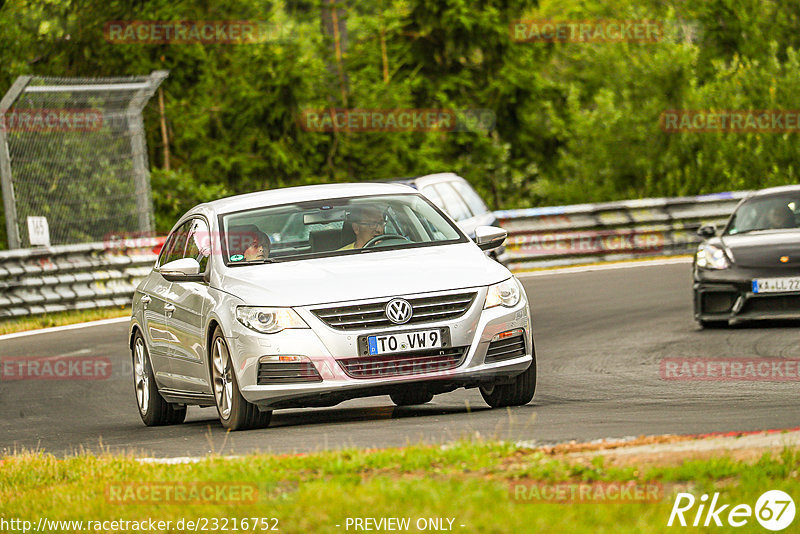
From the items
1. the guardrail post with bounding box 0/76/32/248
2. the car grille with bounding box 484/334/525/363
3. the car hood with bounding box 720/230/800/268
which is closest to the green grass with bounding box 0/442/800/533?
the car grille with bounding box 484/334/525/363

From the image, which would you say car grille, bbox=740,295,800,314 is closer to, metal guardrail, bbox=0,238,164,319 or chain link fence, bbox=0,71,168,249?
metal guardrail, bbox=0,238,164,319

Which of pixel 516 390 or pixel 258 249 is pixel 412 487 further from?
pixel 258 249

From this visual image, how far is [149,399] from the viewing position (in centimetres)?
1109

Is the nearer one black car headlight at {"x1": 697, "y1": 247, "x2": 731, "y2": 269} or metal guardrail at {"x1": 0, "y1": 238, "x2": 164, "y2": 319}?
black car headlight at {"x1": 697, "y1": 247, "x2": 731, "y2": 269}

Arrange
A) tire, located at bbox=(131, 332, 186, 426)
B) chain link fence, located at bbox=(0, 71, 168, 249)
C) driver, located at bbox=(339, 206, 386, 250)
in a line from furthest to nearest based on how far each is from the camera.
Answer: chain link fence, located at bbox=(0, 71, 168, 249), tire, located at bbox=(131, 332, 186, 426), driver, located at bbox=(339, 206, 386, 250)

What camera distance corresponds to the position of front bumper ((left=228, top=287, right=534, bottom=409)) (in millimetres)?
8797

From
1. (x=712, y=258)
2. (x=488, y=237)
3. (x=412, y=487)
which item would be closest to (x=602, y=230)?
(x=712, y=258)

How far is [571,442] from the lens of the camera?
7.11 m

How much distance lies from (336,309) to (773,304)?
6.90 meters

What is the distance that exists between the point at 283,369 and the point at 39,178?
13001mm

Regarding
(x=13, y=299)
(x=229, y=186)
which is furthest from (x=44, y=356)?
(x=229, y=186)

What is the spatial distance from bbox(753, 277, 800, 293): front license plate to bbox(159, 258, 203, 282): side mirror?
21.7 feet

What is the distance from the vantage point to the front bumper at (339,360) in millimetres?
8797

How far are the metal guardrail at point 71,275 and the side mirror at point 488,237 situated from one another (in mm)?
11024
